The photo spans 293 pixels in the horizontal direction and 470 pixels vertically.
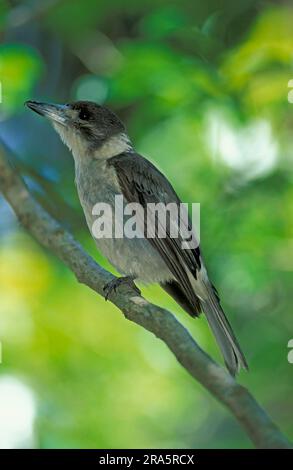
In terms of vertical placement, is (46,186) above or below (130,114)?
below

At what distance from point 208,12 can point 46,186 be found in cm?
187

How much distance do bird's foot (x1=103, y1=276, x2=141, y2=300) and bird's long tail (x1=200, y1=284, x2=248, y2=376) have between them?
17.2 inches

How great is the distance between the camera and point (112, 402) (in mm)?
5008

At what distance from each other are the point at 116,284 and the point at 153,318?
0.80 metres

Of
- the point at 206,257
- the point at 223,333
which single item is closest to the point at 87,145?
the point at 206,257

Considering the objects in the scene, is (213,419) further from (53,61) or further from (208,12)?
(53,61)

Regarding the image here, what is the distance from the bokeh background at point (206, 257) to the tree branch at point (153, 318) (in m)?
0.64

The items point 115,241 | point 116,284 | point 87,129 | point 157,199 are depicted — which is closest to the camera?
point 116,284

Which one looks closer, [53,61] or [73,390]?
[73,390]

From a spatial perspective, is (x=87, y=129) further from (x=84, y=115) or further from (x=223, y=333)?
(x=223, y=333)

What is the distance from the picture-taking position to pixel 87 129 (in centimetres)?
521
